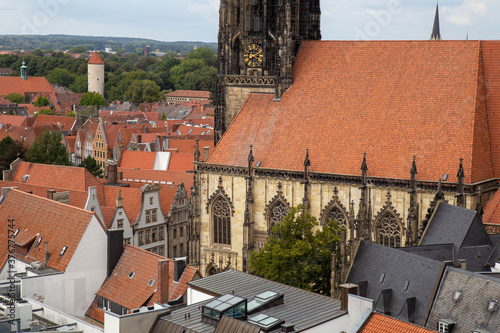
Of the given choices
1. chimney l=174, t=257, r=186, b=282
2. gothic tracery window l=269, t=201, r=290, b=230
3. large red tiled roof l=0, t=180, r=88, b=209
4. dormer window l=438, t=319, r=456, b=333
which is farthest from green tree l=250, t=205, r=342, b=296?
large red tiled roof l=0, t=180, r=88, b=209

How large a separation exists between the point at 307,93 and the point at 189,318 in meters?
28.7

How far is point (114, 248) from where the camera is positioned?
48.2m

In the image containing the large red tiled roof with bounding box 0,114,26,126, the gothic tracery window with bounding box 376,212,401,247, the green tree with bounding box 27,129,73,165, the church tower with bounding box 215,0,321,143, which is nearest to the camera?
the gothic tracery window with bounding box 376,212,401,247

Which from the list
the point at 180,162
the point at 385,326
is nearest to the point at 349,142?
the point at 385,326

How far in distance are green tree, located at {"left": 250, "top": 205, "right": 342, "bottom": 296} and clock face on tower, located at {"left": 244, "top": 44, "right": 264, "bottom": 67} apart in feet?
51.8

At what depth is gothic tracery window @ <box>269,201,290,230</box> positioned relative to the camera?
57469mm

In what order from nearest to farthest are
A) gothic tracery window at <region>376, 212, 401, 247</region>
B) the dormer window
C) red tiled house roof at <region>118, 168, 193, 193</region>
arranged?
the dormer window, gothic tracery window at <region>376, 212, 401, 247</region>, red tiled house roof at <region>118, 168, 193, 193</region>

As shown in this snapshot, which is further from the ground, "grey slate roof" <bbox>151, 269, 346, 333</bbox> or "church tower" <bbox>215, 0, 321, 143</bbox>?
"church tower" <bbox>215, 0, 321, 143</bbox>

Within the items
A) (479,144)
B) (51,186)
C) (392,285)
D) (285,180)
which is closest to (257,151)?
(285,180)

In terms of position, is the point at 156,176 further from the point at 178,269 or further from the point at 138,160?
the point at 178,269

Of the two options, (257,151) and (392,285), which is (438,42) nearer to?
(257,151)

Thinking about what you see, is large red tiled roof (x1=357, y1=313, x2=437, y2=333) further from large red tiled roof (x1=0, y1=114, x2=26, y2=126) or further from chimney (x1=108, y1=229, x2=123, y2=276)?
large red tiled roof (x1=0, y1=114, x2=26, y2=126)

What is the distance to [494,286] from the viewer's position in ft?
114

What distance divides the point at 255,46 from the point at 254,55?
2.25 feet
